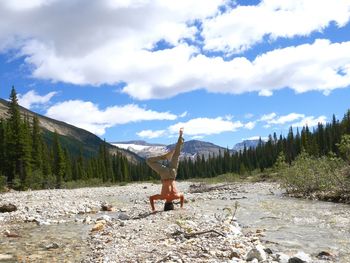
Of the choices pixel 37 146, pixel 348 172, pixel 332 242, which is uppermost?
pixel 37 146

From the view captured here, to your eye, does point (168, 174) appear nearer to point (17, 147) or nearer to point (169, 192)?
point (169, 192)

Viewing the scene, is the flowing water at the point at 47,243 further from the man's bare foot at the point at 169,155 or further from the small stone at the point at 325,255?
the small stone at the point at 325,255

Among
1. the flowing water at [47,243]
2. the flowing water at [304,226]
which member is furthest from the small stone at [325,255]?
the flowing water at [47,243]

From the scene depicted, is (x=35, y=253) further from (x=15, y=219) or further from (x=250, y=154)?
(x=250, y=154)

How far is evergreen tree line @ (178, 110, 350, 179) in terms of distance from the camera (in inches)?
4422

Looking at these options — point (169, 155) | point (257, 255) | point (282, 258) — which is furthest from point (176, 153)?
point (282, 258)

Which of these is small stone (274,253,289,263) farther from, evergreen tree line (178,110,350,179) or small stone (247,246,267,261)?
evergreen tree line (178,110,350,179)

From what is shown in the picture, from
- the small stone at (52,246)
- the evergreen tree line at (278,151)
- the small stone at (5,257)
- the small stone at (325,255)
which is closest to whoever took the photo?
the small stone at (325,255)

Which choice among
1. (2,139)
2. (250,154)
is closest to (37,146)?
(2,139)

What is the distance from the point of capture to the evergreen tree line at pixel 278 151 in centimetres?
11231

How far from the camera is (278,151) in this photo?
135m

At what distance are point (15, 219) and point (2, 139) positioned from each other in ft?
182

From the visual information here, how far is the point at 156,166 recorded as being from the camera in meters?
19.0

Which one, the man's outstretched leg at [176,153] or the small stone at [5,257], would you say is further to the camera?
the man's outstretched leg at [176,153]
